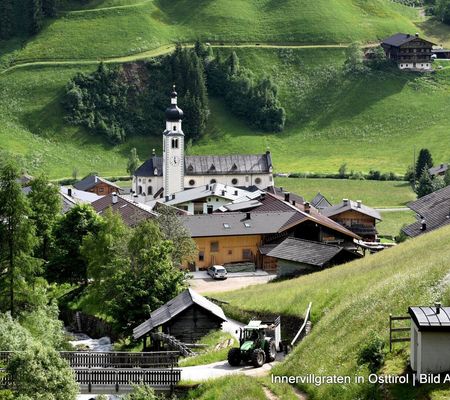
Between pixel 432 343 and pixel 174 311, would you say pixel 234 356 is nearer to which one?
pixel 174 311

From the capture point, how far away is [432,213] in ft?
233

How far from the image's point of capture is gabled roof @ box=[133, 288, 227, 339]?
45.6 m

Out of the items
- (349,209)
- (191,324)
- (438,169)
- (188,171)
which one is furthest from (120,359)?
(438,169)

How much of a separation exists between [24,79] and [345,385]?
474ft

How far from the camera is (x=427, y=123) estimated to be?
525 ft

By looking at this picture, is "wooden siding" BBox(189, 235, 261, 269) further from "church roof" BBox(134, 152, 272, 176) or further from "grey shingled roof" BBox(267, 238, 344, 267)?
"church roof" BBox(134, 152, 272, 176)

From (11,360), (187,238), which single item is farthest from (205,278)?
(11,360)

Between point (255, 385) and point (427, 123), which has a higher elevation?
point (427, 123)

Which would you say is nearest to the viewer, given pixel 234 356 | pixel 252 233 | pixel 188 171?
pixel 234 356

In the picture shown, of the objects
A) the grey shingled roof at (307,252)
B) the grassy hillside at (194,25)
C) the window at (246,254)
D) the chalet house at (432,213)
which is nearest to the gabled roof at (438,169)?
the window at (246,254)

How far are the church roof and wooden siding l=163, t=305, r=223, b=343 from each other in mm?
78808

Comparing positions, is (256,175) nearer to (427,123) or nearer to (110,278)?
(427,123)

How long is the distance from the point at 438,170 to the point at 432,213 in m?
61.3

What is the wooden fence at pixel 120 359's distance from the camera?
123 ft
